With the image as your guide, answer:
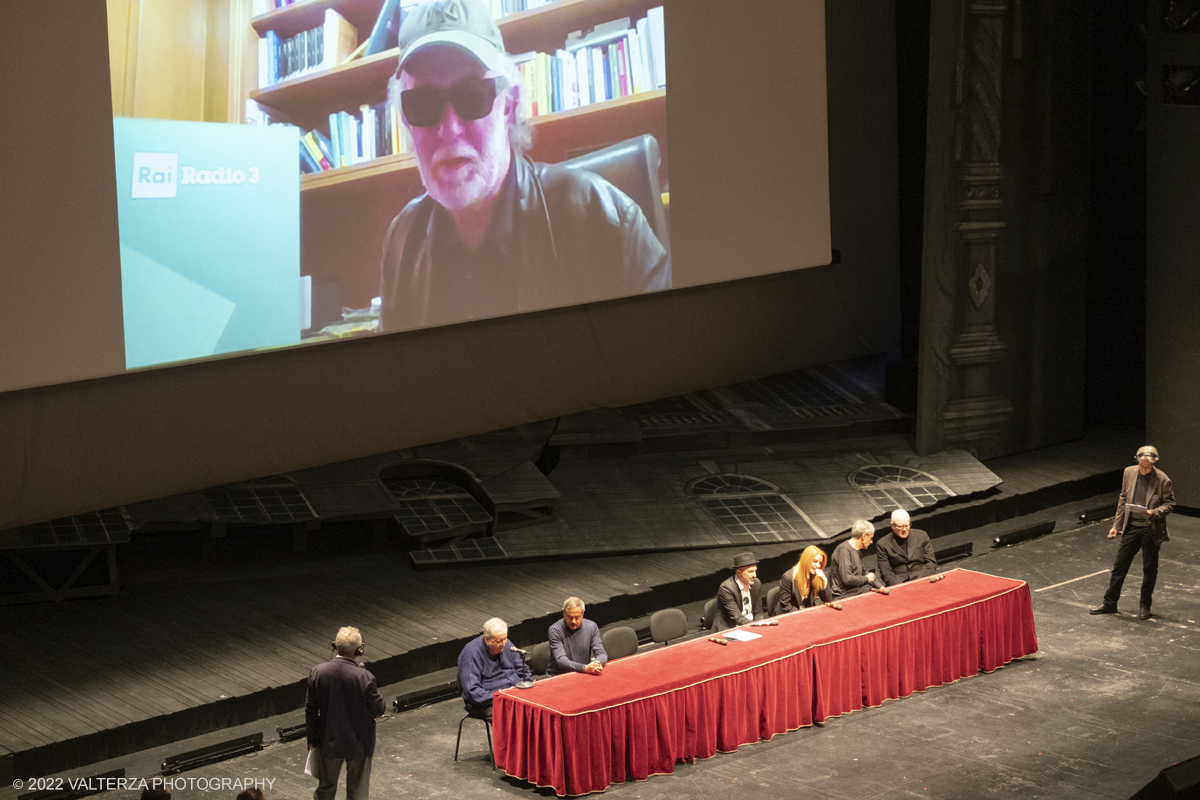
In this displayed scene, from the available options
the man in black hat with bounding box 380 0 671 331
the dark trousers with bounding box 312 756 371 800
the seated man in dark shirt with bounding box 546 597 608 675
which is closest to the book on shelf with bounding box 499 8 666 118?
the man in black hat with bounding box 380 0 671 331

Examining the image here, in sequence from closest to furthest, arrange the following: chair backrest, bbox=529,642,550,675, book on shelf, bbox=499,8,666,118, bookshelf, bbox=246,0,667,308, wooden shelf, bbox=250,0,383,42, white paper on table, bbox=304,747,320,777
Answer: white paper on table, bbox=304,747,320,777
chair backrest, bbox=529,642,550,675
wooden shelf, bbox=250,0,383,42
bookshelf, bbox=246,0,667,308
book on shelf, bbox=499,8,666,118

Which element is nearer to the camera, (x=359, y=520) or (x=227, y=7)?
(x=227, y=7)

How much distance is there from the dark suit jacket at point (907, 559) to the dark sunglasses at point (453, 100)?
482cm

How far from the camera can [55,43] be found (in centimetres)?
913

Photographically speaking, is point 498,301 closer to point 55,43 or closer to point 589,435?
point 589,435

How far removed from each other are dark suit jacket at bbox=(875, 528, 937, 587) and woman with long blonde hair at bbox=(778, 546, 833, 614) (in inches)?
32.8

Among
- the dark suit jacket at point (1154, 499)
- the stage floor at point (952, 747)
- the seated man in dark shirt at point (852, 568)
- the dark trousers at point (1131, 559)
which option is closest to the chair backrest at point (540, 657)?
the stage floor at point (952, 747)

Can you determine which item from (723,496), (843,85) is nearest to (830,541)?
(723,496)

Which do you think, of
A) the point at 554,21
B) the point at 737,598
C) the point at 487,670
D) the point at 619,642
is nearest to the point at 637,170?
the point at 554,21

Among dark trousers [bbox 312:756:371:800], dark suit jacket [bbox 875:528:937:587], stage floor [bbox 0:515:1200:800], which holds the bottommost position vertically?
stage floor [bbox 0:515:1200:800]

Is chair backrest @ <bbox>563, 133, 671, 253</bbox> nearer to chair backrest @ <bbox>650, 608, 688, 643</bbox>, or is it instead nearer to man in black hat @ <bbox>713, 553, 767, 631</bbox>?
man in black hat @ <bbox>713, 553, 767, 631</bbox>

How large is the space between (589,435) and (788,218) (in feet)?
Answer: 9.90

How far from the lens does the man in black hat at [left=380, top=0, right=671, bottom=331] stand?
1137 centimetres

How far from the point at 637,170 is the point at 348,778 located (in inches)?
276
